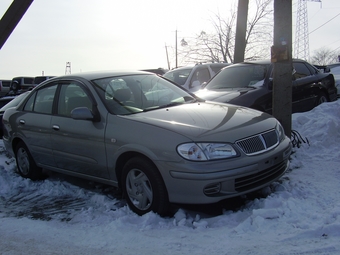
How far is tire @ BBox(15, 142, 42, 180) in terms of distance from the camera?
603 centimetres

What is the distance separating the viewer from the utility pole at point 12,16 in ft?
28.5

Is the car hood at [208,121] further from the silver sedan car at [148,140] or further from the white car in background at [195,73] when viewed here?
the white car in background at [195,73]

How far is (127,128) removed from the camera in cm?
439

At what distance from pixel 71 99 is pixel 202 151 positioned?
230 centimetres

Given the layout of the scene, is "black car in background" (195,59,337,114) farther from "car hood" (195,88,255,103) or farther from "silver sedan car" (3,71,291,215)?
"silver sedan car" (3,71,291,215)

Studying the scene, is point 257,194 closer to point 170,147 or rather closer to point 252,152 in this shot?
point 252,152

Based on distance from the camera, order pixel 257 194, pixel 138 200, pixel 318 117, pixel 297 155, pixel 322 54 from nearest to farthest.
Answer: pixel 138 200 < pixel 257 194 < pixel 297 155 < pixel 318 117 < pixel 322 54

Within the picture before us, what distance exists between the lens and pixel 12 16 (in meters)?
8.74

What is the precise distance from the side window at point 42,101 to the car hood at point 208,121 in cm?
171

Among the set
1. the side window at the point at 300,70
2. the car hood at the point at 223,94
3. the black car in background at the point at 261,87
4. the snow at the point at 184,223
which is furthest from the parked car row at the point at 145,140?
the side window at the point at 300,70

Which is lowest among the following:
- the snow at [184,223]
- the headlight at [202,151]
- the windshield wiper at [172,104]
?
the snow at [184,223]

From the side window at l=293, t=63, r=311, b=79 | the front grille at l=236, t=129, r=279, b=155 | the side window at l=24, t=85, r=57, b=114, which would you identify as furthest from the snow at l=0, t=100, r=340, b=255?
the side window at l=293, t=63, r=311, b=79

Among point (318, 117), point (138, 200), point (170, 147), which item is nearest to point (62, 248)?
point (138, 200)

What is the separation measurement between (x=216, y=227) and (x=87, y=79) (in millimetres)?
2629
